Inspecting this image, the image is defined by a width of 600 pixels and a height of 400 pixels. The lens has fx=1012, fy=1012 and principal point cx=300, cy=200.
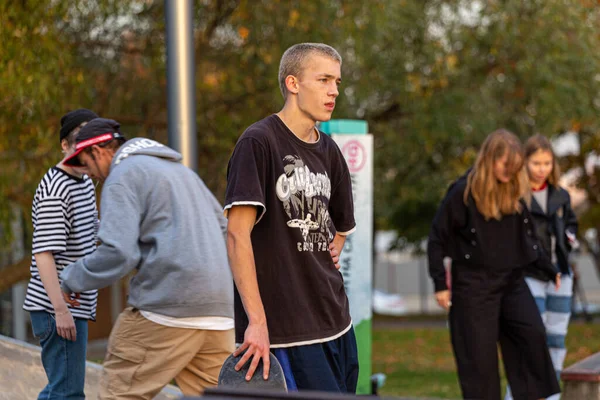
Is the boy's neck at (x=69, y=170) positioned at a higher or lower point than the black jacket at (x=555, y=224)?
higher

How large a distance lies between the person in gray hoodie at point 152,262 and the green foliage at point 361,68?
6.32 meters

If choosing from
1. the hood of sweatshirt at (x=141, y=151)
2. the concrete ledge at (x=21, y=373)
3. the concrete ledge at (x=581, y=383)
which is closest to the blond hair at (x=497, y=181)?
the concrete ledge at (x=581, y=383)

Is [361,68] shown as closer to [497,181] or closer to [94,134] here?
[497,181]

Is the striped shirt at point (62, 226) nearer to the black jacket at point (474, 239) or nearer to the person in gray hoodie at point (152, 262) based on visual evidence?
the person in gray hoodie at point (152, 262)

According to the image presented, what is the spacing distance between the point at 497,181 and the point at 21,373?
3.07m

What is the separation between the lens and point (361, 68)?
12688 mm

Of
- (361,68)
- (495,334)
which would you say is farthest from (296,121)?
(361,68)

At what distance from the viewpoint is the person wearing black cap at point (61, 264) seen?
4.48 metres

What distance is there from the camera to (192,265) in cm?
433

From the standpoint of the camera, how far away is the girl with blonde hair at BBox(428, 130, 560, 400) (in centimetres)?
616

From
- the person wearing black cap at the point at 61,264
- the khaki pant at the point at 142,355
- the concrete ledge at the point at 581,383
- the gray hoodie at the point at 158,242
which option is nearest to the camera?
the gray hoodie at the point at 158,242

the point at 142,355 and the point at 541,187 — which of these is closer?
the point at 142,355

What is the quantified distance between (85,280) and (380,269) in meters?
51.3

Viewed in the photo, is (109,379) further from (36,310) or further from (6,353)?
(6,353)
